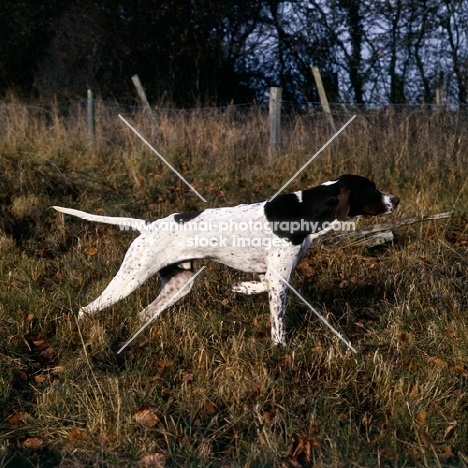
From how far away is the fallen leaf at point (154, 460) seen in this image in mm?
2949

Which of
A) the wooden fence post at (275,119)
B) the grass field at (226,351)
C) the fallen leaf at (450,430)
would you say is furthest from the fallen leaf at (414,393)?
the wooden fence post at (275,119)

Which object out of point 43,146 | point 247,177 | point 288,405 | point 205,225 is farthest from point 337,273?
point 43,146

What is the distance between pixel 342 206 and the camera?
4.26m

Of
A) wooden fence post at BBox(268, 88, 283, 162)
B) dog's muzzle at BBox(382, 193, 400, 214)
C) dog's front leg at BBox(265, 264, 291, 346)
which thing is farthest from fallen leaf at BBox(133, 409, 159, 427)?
wooden fence post at BBox(268, 88, 283, 162)

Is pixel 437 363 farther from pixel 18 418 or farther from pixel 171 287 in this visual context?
pixel 18 418

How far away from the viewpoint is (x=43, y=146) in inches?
373

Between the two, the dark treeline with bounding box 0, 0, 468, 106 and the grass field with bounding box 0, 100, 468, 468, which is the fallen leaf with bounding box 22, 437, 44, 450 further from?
the dark treeline with bounding box 0, 0, 468, 106

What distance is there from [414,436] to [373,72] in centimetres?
1479

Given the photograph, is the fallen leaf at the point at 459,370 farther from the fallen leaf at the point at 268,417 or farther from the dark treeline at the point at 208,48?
the dark treeline at the point at 208,48

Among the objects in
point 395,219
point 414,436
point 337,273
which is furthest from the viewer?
point 395,219

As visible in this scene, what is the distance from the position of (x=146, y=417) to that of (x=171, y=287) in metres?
1.47

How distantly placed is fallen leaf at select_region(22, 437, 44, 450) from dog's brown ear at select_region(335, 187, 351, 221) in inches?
90.4

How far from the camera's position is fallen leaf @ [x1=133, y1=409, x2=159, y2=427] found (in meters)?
3.26

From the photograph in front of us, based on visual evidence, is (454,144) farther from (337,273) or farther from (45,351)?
(45,351)
